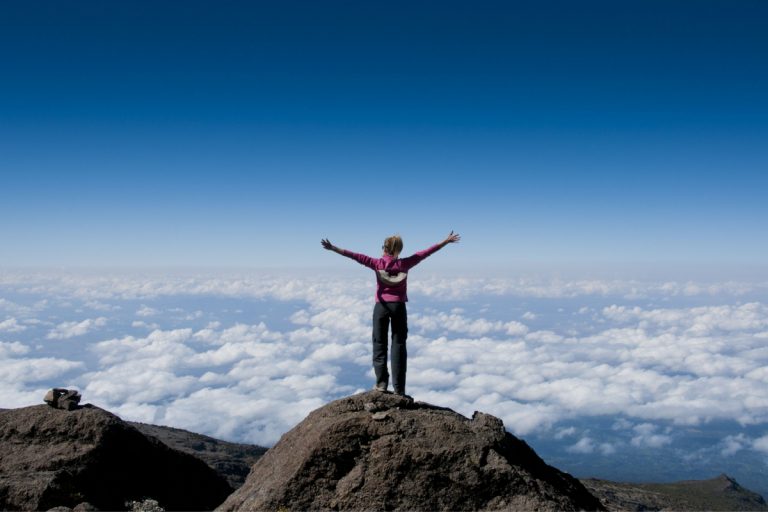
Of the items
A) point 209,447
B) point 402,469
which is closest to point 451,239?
point 402,469

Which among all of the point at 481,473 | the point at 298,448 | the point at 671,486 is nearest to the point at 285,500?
the point at 298,448

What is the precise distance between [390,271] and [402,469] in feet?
15.8

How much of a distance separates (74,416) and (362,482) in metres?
11.8

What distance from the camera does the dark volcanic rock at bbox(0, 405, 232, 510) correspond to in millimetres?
13148

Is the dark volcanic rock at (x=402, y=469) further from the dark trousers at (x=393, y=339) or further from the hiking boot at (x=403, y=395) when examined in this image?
the dark trousers at (x=393, y=339)

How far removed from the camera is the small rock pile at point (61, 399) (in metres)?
16.8

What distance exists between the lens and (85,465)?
15000mm

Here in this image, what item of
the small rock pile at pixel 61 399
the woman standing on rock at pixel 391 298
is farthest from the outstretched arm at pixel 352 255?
the small rock pile at pixel 61 399

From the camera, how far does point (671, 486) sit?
169 metres

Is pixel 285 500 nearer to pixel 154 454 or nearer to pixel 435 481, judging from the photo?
pixel 435 481

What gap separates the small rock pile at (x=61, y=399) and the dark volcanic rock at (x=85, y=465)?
20 cm

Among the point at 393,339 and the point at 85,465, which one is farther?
→ the point at 85,465

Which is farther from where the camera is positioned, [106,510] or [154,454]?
[154,454]

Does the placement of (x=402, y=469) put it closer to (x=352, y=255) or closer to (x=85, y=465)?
(x=352, y=255)
